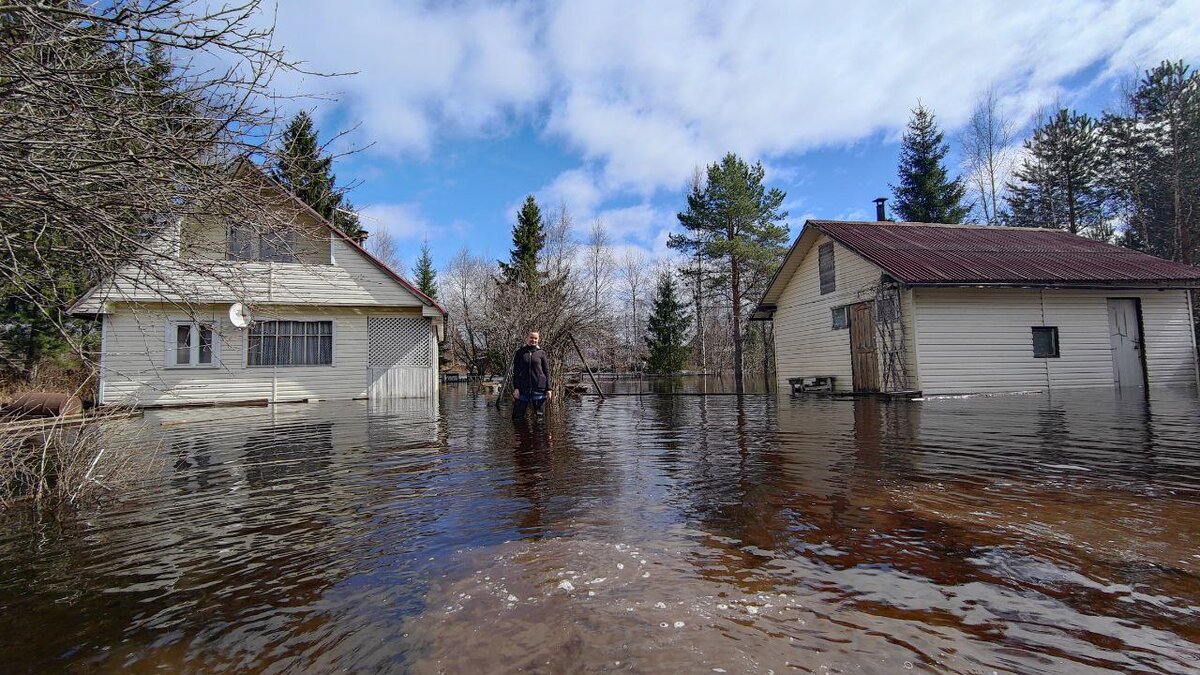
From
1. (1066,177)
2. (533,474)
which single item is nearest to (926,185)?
(1066,177)

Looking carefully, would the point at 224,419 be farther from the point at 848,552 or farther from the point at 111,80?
the point at 848,552

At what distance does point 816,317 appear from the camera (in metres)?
18.6

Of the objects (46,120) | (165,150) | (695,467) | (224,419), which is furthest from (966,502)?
(224,419)

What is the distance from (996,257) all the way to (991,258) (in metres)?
0.29

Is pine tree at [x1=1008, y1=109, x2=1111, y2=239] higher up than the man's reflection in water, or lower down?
higher up

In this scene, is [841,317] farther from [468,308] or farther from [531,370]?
[468,308]

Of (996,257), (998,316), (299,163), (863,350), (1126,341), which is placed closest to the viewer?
(299,163)

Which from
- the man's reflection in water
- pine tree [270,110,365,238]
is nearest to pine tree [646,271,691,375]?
the man's reflection in water

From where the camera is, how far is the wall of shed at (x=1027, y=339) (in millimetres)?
14117

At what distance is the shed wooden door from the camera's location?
50.4 feet

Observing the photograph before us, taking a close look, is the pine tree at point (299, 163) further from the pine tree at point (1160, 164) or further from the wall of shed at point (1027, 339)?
the pine tree at point (1160, 164)

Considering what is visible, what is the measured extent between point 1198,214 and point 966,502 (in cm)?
3416

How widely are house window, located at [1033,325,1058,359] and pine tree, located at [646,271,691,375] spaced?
2436cm

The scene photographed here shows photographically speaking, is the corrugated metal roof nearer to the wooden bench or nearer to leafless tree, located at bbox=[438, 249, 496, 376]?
the wooden bench
